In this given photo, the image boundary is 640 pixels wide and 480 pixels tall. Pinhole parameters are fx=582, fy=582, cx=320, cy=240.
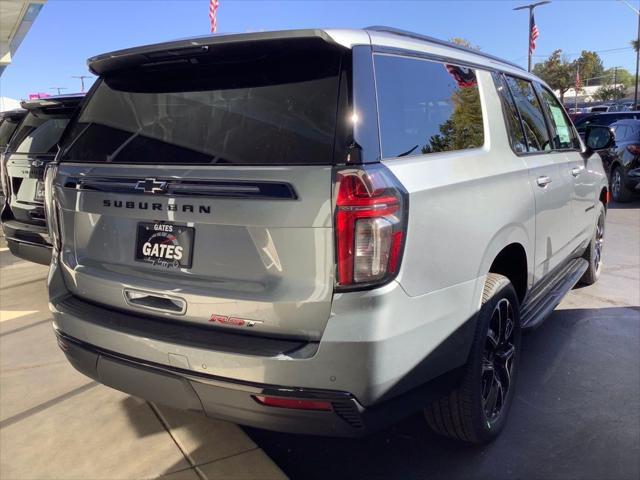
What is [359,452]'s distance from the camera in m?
3.06

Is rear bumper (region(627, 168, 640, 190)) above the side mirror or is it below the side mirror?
below

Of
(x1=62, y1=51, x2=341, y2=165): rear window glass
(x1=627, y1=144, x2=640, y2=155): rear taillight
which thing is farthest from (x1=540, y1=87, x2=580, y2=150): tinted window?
(x1=627, y1=144, x2=640, y2=155): rear taillight

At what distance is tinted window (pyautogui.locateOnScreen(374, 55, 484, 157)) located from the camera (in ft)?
7.72

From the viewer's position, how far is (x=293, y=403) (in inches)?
86.0

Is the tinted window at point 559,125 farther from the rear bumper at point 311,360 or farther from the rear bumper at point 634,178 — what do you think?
the rear bumper at point 634,178

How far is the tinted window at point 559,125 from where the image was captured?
4465mm

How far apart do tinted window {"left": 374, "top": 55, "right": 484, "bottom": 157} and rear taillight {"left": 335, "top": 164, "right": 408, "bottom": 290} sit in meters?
0.20

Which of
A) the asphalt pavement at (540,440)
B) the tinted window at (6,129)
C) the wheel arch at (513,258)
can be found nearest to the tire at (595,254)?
the asphalt pavement at (540,440)

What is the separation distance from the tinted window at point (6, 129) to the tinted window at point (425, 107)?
580cm

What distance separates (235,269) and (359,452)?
1.38 meters

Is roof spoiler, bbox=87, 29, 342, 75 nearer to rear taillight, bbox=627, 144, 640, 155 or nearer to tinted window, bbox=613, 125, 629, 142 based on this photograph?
rear taillight, bbox=627, 144, 640, 155

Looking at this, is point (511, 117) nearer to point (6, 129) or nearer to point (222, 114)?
point (222, 114)

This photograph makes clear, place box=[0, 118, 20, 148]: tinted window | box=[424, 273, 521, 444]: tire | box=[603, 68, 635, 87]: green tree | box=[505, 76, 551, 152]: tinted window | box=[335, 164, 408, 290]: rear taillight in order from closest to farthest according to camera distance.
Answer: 1. box=[335, 164, 408, 290]: rear taillight
2. box=[424, 273, 521, 444]: tire
3. box=[505, 76, 551, 152]: tinted window
4. box=[0, 118, 20, 148]: tinted window
5. box=[603, 68, 635, 87]: green tree

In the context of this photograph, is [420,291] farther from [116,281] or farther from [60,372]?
[60,372]
